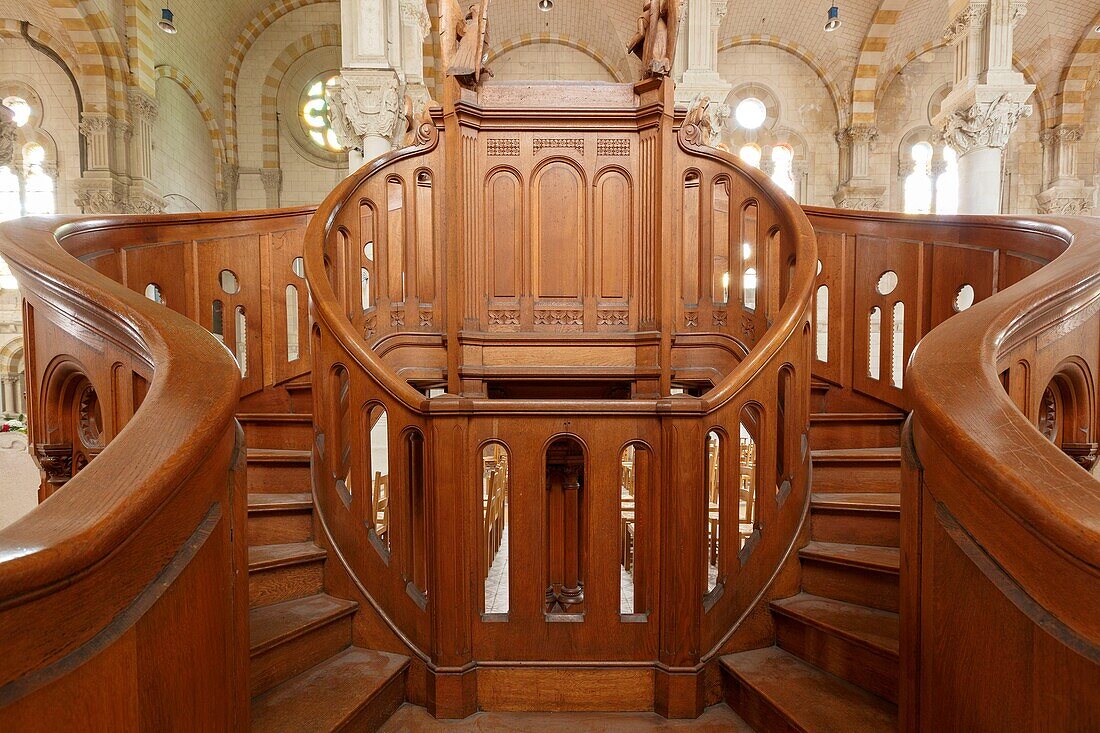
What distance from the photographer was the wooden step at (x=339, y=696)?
185cm

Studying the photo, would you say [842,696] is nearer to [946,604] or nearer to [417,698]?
[946,604]

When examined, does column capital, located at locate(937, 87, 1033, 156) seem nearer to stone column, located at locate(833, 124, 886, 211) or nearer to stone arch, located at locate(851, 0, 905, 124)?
stone column, located at locate(833, 124, 886, 211)

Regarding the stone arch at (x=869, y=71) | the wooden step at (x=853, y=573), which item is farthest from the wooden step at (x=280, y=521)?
the stone arch at (x=869, y=71)

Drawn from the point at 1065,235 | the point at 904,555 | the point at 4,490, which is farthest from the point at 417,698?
the point at 4,490

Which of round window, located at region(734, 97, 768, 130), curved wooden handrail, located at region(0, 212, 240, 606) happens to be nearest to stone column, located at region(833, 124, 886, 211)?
round window, located at region(734, 97, 768, 130)

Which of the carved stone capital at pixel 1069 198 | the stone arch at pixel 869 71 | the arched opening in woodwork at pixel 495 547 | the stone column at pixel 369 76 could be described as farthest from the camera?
the carved stone capital at pixel 1069 198

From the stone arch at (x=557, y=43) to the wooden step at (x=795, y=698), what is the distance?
43.5 feet

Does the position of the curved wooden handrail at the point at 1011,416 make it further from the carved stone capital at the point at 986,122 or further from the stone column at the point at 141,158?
the stone column at the point at 141,158

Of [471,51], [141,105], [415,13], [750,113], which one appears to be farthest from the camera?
[750,113]

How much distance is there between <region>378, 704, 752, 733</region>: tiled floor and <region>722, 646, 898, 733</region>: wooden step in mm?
87

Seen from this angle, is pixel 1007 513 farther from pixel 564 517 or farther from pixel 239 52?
pixel 239 52

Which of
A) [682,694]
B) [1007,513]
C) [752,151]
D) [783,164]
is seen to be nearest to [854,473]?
[682,694]

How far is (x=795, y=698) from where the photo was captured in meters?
1.98

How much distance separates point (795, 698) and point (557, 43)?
46.3 ft
